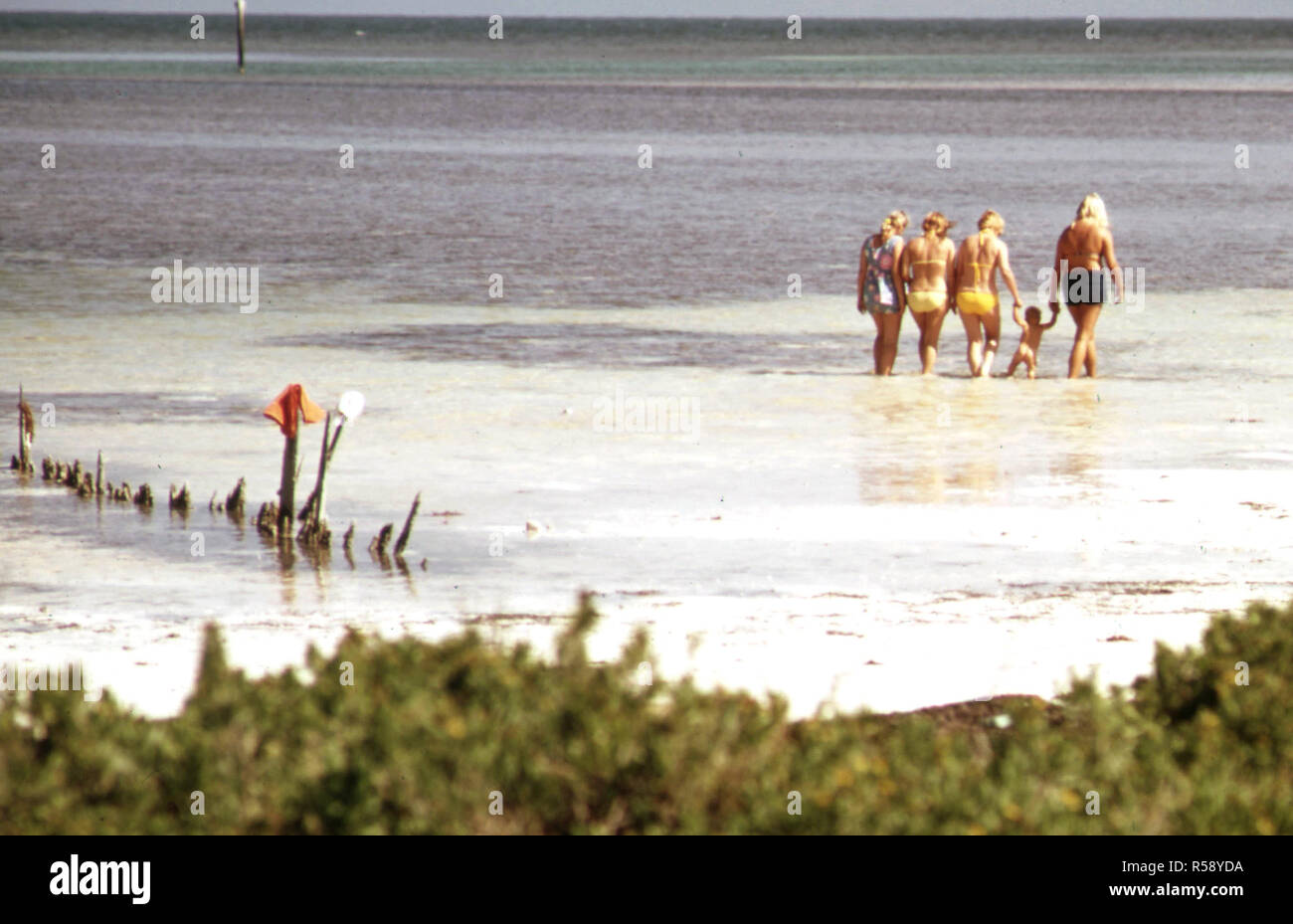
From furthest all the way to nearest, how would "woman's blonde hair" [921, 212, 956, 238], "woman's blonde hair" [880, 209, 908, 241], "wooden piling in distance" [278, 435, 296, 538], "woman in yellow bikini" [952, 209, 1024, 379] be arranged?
"woman's blonde hair" [880, 209, 908, 241]
"woman in yellow bikini" [952, 209, 1024, 379]
"woman's blonde hair" [921, 212, 956, 238]
"wooden piling in distance" [278, 435, 296, 538]

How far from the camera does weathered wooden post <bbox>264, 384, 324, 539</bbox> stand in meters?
10.8

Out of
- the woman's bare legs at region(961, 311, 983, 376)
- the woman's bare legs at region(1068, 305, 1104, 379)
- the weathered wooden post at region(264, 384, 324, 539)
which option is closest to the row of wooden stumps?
the weathered wooden post at region(264, 384, 324, 539)

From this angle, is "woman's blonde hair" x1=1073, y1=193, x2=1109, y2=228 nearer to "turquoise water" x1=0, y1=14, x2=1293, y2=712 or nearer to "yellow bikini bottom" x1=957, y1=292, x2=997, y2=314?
"yellow bikini bottom" x1=957, y1=292, x2=997, y2=314

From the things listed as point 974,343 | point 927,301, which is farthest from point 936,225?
point 974,343

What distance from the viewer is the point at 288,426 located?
10.9 metres

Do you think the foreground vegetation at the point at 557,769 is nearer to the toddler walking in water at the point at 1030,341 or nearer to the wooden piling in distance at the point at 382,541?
the wooden piling in distance at the point at 382,541

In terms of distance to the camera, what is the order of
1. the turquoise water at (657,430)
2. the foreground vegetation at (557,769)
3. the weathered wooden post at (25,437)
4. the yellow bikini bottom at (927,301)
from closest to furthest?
the foreground vegetation at (557,769) < the turquoise water at (657,430) < the weathered wooden post at (25,437) < the yellow bikini bottom at (927,301)

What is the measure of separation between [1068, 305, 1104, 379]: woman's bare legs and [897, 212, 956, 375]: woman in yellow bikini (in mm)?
1084

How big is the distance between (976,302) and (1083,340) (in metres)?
1.09

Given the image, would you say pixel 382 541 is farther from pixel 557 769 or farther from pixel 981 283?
pixel 981 283

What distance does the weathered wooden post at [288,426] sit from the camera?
10836 mm

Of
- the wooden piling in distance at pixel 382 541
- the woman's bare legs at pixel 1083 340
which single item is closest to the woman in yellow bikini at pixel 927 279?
the woman's bare legs at pixel 1083 340

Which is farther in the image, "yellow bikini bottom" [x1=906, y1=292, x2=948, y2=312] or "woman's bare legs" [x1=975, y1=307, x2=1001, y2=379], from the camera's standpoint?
"woman's bare legs" [x1=975, y1=307, x2=1001, y2=379]
